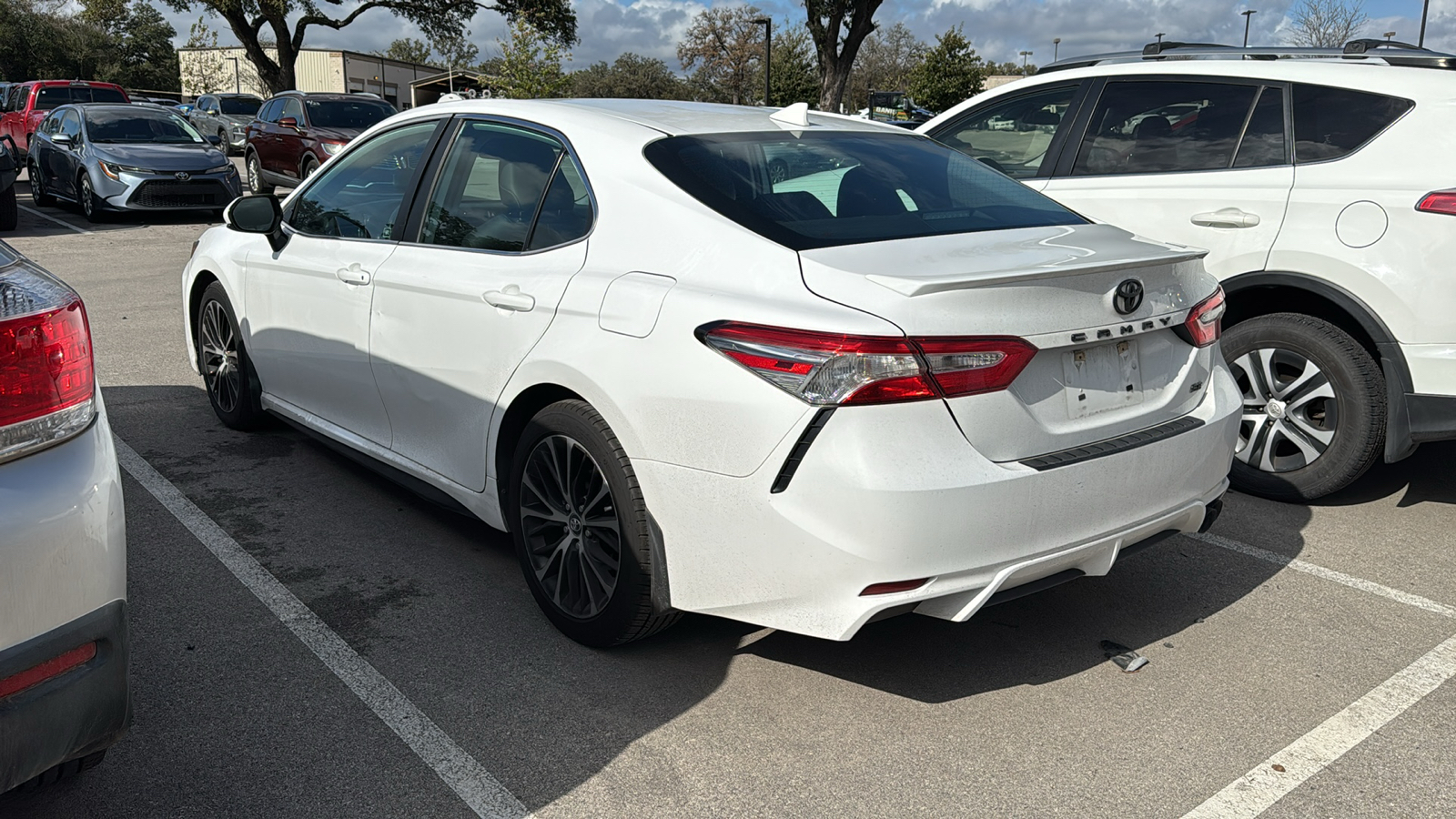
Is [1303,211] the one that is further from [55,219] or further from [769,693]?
[55,219]

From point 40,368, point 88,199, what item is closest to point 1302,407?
point 40,368

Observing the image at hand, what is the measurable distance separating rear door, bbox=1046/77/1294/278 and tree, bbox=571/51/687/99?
6567cm

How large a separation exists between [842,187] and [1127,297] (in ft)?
3.06

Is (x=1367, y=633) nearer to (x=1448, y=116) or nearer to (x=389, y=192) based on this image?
(x=1448, y=116)

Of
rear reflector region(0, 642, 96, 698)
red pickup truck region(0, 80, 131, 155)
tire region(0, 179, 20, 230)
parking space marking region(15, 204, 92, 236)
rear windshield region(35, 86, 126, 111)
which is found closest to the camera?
rear reflector region(0, 642, 96, 698)

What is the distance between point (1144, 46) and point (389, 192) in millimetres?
4201

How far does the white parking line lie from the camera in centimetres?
274

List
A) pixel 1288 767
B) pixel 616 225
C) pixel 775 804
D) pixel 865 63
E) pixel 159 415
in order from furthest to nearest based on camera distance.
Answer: pixel 865 63, pixel 159 415, pixel 616 225, pixel 1288 767, pixel 775 804

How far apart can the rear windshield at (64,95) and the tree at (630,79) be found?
47065 millimetres

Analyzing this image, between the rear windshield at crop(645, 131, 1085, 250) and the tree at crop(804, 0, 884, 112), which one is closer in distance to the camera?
the rear windshield at crop(645, 131, 1085, 250)

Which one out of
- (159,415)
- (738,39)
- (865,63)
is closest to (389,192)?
(159,415)

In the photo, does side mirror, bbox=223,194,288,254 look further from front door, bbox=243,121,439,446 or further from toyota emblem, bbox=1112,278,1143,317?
toyota emblem, bbox=1112,278,1143,317

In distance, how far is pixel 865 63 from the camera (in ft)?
264

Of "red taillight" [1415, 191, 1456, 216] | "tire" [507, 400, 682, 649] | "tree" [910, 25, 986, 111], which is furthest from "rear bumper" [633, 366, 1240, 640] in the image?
"tree" [910, 25, 986, 111]
